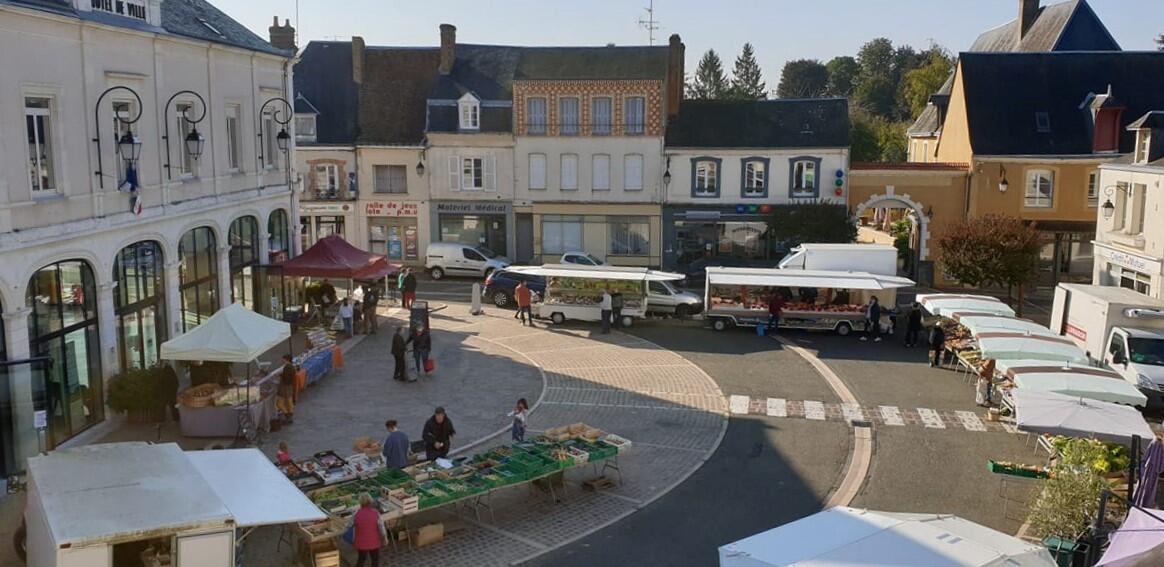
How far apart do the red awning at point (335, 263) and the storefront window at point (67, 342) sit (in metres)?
8.68

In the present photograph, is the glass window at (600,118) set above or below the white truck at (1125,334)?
above

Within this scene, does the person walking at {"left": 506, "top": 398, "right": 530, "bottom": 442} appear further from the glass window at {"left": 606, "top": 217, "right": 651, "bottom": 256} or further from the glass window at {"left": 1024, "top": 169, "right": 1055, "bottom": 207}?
the glass window at {"left": 1024, "top": 169, "right": 1055, "bottom": 207}

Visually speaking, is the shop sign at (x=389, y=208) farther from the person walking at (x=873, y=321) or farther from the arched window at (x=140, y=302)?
the person walking at (x=873, y=321)

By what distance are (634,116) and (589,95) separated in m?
1.89

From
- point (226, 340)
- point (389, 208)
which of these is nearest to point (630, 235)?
point (389, 208)

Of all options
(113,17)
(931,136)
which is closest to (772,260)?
(931,136)

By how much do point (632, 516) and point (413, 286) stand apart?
17257mm

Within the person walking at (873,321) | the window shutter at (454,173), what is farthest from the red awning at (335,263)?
the person walking at (873,321)

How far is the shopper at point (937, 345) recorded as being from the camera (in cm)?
2333

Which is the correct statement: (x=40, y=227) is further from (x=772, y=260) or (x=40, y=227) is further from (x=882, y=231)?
(x=882, y=231)

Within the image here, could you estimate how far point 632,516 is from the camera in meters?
14.3

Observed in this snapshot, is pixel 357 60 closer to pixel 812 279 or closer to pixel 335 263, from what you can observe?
pixel 335 263

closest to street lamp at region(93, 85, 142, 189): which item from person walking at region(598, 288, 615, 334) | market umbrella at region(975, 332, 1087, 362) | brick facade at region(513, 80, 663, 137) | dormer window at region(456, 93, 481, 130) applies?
person walking at region(598, 288, 615, 334)

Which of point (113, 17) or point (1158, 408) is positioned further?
point (1158, 408)
